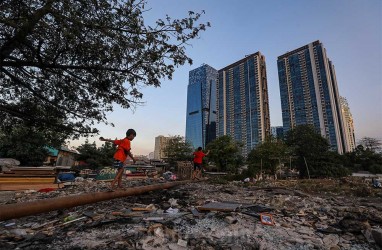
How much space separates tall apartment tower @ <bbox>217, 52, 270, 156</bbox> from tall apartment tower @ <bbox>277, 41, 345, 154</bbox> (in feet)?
18.7

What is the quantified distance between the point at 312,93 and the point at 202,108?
50107 mm

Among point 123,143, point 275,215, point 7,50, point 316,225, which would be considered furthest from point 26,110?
point 316,225

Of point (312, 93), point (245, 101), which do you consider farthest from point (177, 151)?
point (312, 93)

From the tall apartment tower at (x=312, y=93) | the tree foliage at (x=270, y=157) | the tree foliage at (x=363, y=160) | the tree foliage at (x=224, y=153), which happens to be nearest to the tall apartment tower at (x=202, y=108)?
the tall apartment tower at (x=312, y=93)

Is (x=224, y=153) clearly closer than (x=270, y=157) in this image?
No

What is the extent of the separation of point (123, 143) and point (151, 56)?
2.44m

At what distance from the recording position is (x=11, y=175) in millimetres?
10078

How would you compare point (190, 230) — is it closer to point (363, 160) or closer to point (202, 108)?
point (363, 160)

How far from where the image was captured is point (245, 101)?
190 ft

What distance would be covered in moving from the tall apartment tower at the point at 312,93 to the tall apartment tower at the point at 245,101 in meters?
5.69

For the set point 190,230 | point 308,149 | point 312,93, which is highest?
point 312,93

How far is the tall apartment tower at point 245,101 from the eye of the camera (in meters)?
55.8

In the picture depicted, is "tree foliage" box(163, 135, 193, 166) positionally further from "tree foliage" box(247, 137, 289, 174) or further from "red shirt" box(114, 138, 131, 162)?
"red shirt" box(114, 138, 131, 162)

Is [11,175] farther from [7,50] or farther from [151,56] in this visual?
[151,56]
